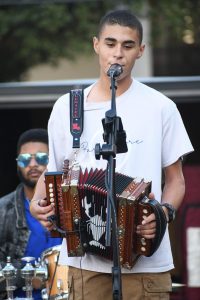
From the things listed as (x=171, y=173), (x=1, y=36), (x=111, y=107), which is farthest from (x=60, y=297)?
(x=1, y=36)

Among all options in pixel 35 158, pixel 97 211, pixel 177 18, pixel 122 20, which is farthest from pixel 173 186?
pixel 177 18

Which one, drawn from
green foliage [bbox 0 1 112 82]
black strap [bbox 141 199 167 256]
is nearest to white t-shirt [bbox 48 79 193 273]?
black strap [bbox 141 199 167 256]

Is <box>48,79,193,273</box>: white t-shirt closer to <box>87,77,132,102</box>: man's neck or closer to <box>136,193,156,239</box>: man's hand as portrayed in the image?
<box>87,77,132,102</box>: man's neck

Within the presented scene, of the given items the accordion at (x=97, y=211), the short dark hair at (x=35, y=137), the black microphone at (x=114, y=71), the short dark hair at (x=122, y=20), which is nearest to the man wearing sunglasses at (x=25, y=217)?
the short dark hair at (x=35, y=137)

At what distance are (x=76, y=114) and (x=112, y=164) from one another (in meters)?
0.49

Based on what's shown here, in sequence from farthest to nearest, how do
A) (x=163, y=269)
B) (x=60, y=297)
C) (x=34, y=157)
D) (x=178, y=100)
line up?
(x=178, y=100) < (x=34, y=157) < (x=60, y=297) < (x=163, y=269)

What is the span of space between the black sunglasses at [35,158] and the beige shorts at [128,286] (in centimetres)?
204

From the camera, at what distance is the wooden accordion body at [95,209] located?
14.2ft

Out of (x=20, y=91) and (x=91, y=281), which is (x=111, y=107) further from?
(x=20, y=91)

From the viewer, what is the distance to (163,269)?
14.9ft

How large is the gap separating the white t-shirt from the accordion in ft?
0.31

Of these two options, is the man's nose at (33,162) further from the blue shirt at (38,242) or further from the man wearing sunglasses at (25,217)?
the blue shirt at (38,242)

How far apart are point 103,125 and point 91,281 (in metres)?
0.80

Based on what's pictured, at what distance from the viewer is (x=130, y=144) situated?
14.7 ft
